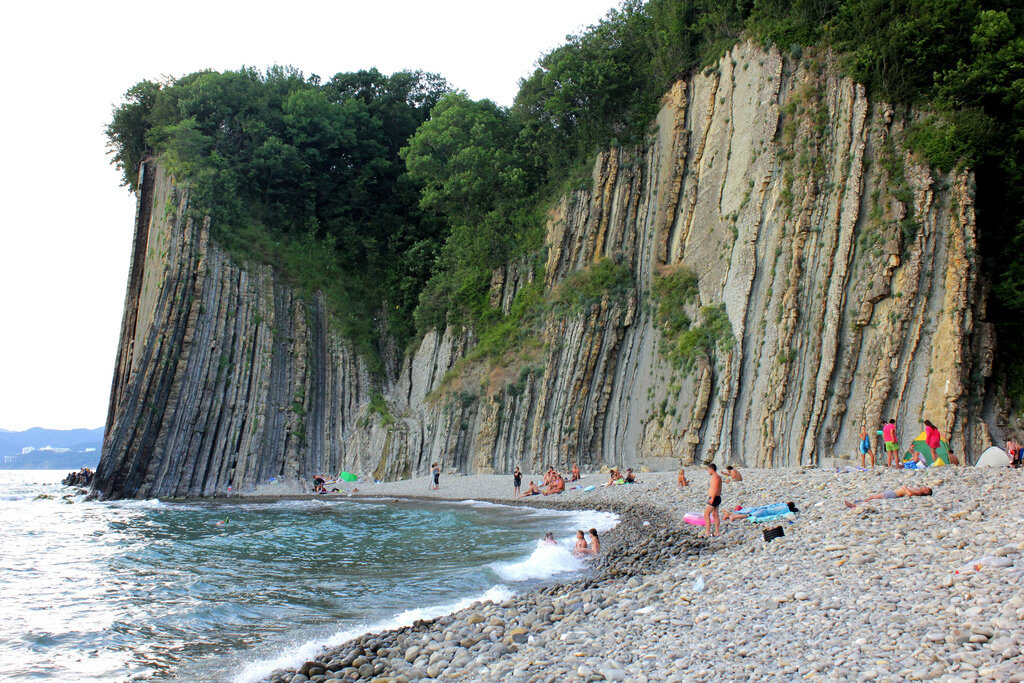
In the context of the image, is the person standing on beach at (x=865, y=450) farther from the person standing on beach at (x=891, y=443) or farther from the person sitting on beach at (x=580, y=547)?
the person sitting on beach at (x=580, y=547)

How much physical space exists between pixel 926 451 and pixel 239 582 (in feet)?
56.4

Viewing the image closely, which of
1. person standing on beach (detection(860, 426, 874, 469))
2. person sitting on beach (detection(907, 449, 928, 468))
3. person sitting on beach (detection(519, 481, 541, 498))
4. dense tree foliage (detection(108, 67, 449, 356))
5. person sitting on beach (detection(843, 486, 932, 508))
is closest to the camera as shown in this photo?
person sitting on beach (detection(843, 486, 932, 508))

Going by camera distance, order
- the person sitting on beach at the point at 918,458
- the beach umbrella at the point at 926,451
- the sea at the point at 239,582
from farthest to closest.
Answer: the person sitting on beach at the point at 918,458
the beach umbrella at the point at 926,451
the sea at the point at 239,582

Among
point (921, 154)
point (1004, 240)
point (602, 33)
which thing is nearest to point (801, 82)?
point (921, 154)

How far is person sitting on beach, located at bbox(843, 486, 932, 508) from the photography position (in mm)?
11117

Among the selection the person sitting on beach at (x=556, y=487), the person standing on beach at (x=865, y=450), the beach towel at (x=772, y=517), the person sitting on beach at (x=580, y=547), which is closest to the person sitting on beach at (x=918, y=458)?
the person standing on beach at (x=865, y=450)

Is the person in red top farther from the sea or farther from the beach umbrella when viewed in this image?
the sea

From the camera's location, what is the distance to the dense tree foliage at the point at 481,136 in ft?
69.5

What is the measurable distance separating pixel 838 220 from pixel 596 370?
12123 millimetres

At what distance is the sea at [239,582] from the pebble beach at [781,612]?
1433 millimetres

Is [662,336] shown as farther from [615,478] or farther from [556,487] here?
[556,487]

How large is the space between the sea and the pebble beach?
143 centimetres

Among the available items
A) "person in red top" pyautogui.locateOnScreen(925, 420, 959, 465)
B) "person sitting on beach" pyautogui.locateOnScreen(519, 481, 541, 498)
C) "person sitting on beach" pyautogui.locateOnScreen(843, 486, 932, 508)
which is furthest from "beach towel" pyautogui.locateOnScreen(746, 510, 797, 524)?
"person sitting on beach" pyautogui.locateOnScreen(519, 481, 541, 498)

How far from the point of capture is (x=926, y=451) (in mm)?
17547
